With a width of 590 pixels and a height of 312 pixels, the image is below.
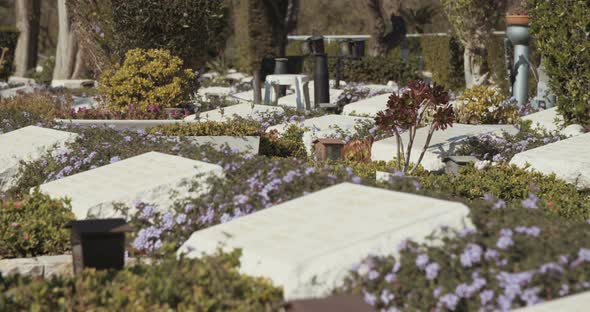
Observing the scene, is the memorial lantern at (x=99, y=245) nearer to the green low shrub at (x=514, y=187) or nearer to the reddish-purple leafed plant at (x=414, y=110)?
the green low shrub at (x=514, y=187)

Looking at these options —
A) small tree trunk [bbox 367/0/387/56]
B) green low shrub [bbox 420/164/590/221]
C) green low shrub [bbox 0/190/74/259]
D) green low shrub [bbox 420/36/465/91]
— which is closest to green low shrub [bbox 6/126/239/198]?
green low shrub [bbox 0/190/74/259]

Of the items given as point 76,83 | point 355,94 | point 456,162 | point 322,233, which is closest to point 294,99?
point 355,94

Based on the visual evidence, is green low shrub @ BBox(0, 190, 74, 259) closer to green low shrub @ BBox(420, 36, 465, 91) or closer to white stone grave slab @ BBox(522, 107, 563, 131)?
white stone grave slab @ BBox(522, 107, 563, 131)

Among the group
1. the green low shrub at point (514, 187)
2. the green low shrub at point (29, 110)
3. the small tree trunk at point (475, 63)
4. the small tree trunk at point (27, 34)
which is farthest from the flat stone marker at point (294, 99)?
the small tree trunk at point (27, 34)

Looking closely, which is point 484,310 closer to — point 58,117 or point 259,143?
point 259,143

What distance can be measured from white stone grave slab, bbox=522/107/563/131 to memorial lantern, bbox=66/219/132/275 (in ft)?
20.9

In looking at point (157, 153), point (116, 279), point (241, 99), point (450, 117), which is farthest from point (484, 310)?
point (241, 99)

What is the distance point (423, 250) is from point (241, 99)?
41.3 ft

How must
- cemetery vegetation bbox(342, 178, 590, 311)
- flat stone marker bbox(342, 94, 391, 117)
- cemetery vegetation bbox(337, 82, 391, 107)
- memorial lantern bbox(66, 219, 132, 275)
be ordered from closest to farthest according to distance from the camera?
cemetery vegetation bbox(342, 178, 590, 311) < memorial lantern bbox(66, 219, 132, 275) < flat stone marker bbox(342, 94, 391, 117) < cemetery vegetation bbox(337, 82, 391, 107)

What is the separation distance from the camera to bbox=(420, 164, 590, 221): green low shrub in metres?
6.65

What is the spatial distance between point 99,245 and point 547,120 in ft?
22.7

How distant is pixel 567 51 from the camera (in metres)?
9.56

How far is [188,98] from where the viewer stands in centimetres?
1326

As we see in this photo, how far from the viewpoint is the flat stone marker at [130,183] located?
582 cm
